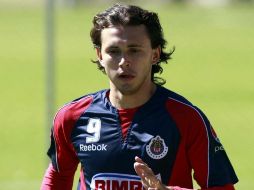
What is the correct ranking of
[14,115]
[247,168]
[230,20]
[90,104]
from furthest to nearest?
1. [230,20]
2. [14,115]
3. [247,168]
4. [90,104]

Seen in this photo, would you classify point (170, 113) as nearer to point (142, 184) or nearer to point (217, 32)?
point (142, 184)

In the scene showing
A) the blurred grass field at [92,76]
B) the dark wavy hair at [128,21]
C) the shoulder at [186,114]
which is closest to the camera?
the shoulder at [186,114]

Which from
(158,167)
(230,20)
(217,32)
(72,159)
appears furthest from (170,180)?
(230,20)

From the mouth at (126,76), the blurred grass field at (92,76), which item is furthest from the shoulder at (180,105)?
the blurred grass field at (92,76)

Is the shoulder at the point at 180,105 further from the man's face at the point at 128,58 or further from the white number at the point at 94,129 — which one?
the white number at the point at 94,129

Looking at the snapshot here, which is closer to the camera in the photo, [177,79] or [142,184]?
[142,184]

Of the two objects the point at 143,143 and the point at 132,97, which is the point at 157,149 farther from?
the point at 132,97

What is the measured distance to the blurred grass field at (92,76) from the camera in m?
13.9

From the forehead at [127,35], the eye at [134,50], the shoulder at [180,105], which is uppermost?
the forehead at [127,35]

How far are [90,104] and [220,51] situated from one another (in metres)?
23.4

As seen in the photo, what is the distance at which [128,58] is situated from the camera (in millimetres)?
5418

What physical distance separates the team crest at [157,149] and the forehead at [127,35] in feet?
1.66

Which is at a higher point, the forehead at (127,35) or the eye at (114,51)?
the forehead at (127,35)

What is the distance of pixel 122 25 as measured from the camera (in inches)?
218
